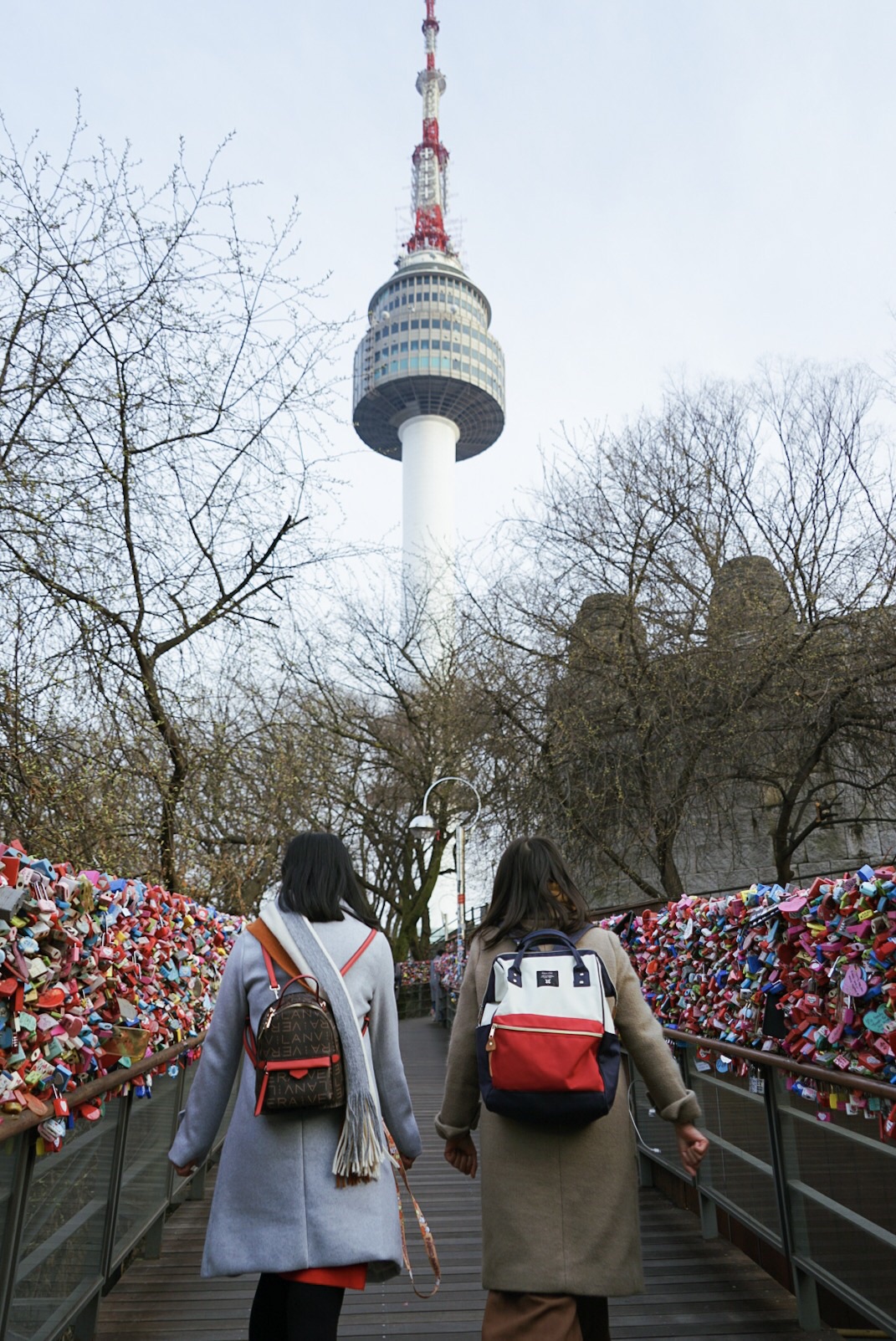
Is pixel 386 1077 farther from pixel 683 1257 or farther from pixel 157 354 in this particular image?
pixel 157 354

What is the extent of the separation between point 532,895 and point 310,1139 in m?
0.95

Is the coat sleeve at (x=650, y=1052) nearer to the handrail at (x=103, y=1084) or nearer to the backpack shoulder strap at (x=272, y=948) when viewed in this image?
the backpack shoulder strap at (x=272, y=948)

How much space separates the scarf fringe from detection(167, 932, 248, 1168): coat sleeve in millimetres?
379

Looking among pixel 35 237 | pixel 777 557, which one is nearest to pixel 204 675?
pixel 35 237

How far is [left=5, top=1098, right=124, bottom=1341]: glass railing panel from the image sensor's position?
3.26 m

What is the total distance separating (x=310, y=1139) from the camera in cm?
278

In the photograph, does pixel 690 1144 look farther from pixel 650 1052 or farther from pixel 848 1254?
pixel 848 1254

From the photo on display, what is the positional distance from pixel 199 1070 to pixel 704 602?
12631 mm

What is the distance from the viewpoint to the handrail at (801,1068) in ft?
11.1

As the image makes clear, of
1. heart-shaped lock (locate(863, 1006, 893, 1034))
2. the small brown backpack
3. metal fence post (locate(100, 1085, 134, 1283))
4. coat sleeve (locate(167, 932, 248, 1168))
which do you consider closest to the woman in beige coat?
the small brown backpack

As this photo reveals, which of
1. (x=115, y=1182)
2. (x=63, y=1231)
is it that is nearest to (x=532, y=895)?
(x=63, y=1231)

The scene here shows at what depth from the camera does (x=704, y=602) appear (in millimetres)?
14703

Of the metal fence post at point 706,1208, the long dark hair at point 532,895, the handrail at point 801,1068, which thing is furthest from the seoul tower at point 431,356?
the long dark hair at point 532,895

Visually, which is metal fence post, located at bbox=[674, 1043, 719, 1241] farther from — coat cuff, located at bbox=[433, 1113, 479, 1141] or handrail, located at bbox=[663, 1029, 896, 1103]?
coat cuff, located at bbox=[433, 1113, 479, 1141]
